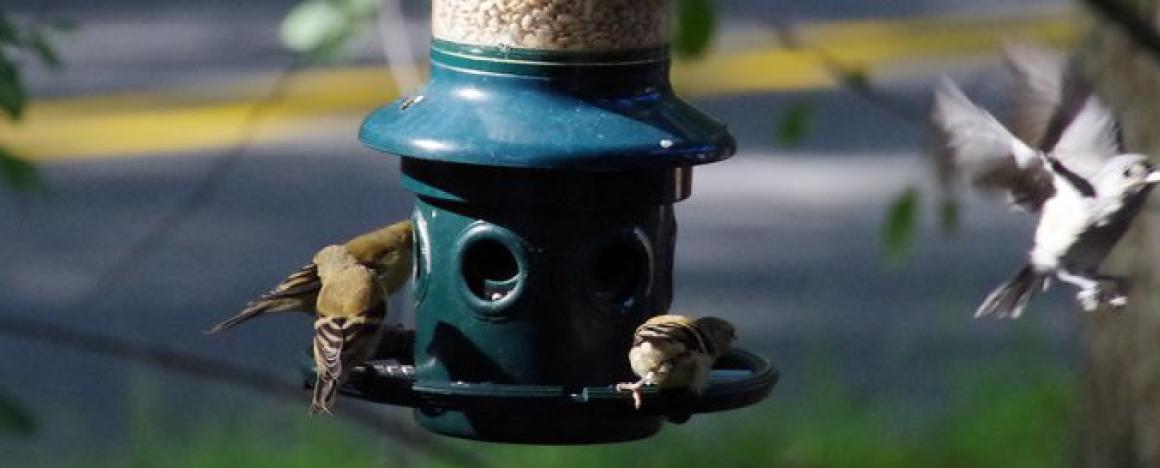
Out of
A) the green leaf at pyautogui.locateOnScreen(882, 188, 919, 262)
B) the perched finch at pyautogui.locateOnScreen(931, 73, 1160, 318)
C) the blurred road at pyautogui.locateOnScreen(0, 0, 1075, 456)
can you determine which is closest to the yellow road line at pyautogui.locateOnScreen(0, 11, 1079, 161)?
the blurred road at pyautogui.locateOnScreen(0, 0, 1075, 456)

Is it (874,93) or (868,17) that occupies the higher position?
(874,93)

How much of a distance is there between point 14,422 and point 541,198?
1.20 meters

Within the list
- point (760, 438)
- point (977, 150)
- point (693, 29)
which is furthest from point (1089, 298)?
point (760, 438)

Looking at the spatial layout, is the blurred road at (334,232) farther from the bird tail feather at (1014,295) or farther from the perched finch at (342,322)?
the perched finch at (342,322)

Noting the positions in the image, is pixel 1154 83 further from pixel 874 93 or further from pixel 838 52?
pixel 838 52

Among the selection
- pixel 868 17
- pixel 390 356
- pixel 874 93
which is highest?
pixel 874 93

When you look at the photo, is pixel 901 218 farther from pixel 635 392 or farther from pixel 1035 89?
pixel 635 392

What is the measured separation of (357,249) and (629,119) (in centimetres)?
75

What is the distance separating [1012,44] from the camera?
Answer: 14.7 feet

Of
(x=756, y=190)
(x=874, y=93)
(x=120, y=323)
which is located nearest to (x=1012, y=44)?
(x=874, y=93)

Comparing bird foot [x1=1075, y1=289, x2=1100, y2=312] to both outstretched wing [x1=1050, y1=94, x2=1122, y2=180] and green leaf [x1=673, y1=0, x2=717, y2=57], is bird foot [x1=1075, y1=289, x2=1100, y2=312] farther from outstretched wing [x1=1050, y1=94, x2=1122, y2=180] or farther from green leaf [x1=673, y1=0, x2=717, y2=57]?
green leaf [x1=673, y1=0, x2=717, y2=57]

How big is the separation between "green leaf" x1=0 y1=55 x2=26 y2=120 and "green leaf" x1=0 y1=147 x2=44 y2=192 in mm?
306

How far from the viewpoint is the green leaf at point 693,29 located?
15.2 feet

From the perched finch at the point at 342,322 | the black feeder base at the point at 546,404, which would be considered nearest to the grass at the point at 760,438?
the perched finch at the point at 342,322
